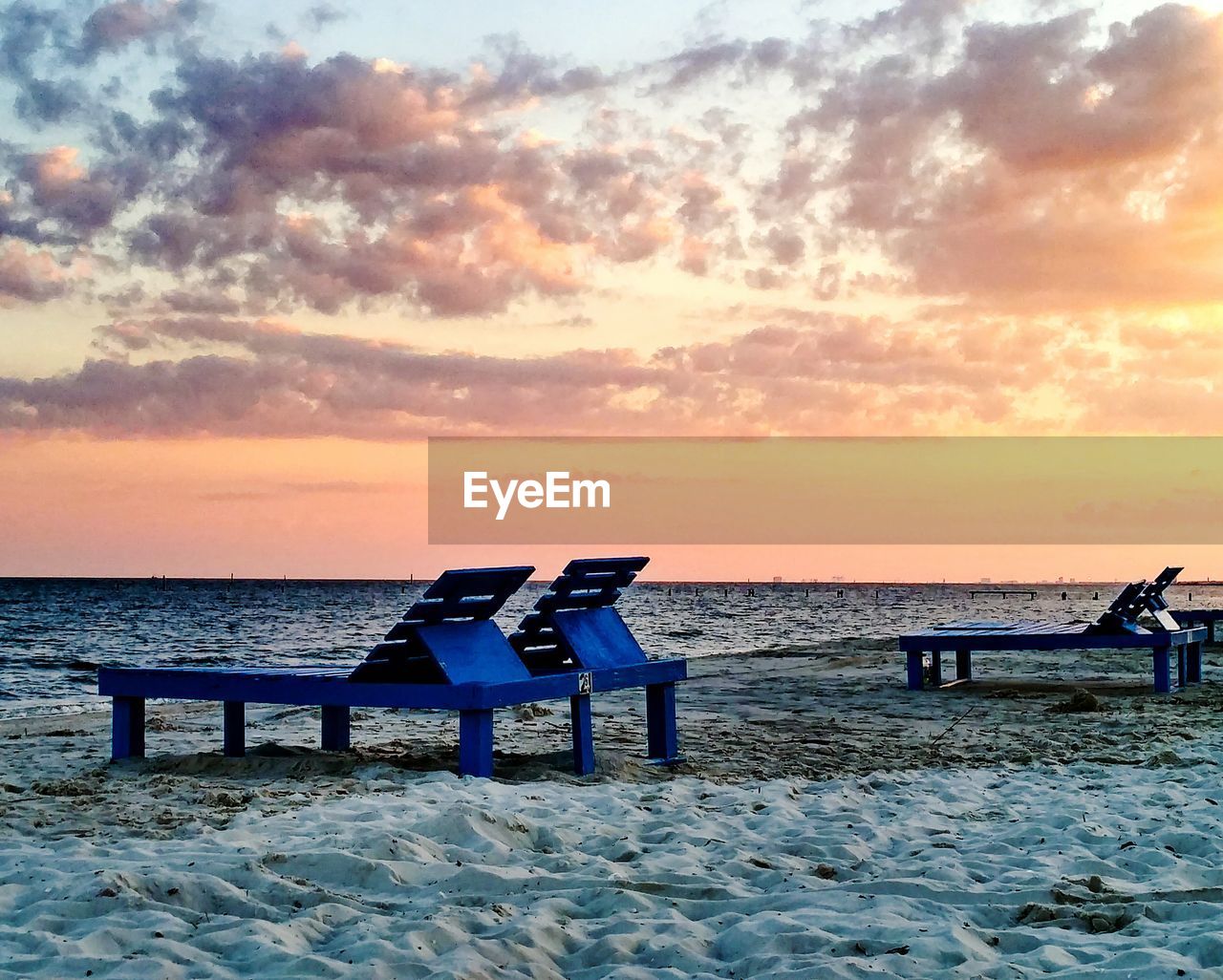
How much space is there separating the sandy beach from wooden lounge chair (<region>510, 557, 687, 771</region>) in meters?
0.38

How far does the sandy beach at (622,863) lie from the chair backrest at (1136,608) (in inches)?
152

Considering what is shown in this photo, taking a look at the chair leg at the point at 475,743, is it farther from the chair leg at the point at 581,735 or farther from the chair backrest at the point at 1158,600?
the chair backrest at the point at 1158,600

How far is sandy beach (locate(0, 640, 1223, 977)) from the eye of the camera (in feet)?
12.3

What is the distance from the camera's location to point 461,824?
17.2 ft

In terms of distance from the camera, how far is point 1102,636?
1255 cm

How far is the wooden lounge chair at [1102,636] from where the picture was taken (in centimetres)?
1255

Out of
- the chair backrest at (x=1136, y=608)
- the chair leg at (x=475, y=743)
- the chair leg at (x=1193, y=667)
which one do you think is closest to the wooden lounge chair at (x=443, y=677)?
the chair leg at (x=475, y=743)

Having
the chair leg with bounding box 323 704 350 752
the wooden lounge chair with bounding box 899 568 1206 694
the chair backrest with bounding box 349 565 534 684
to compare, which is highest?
the chair backrest with bounding box 349 565 534 684

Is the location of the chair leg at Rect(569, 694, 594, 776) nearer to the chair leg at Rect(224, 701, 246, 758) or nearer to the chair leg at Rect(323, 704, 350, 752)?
the chair leg at Rect(323, 704, 350, 752)

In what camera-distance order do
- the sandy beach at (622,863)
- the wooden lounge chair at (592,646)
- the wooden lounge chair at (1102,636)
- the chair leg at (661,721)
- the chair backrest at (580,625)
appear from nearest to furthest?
the sandy beach at (622,863) < the wooden lounge chair at (592,646) < the chair backrest at (580,625) < the chair leg at (661,721) < the wooden lounge chair at (1102,636)

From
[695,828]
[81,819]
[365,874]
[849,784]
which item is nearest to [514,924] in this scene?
[365,874]

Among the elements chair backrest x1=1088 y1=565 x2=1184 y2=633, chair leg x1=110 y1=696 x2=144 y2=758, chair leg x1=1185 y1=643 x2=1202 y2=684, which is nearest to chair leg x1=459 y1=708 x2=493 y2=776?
chair leg x1=110 y1=696 x2=144 y2=758

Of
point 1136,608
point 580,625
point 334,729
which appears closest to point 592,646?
point 580,625

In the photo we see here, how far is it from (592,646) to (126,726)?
3232 mm
